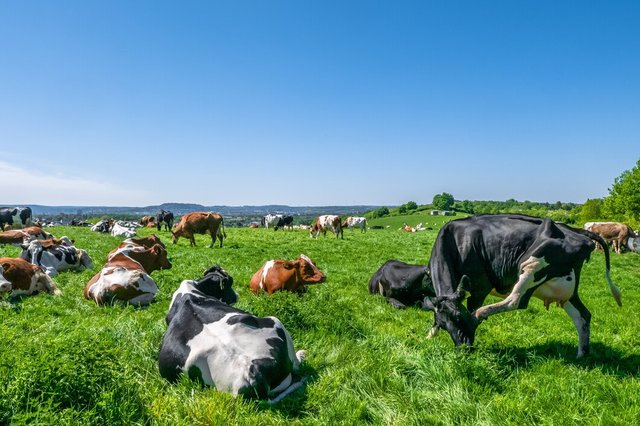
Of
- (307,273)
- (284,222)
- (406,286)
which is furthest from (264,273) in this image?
(284,222)

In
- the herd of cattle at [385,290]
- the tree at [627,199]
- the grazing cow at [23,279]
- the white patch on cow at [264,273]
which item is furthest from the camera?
the tree at [627,199]

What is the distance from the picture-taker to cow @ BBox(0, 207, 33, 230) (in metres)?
26.3

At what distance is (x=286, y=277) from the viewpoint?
9.25 meters

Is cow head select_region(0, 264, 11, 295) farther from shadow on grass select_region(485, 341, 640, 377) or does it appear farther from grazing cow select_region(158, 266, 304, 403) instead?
shadow on grass select_region(485, 341, 640, 377)

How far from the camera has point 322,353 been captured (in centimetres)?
526

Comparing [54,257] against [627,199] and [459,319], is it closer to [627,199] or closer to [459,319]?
[459,319]

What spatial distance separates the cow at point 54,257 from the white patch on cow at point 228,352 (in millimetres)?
8878

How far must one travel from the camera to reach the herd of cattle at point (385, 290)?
4188 millimetres

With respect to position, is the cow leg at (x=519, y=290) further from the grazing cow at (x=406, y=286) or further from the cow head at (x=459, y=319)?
the grazing cow at (x=406, y=286)

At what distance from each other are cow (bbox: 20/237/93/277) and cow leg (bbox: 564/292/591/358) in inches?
478

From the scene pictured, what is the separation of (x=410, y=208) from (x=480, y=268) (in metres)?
119

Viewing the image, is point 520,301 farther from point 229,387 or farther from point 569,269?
point 229,387

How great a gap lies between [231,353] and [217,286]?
9.80ft

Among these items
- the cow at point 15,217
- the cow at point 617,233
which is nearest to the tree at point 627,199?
the cow at point 617,233
